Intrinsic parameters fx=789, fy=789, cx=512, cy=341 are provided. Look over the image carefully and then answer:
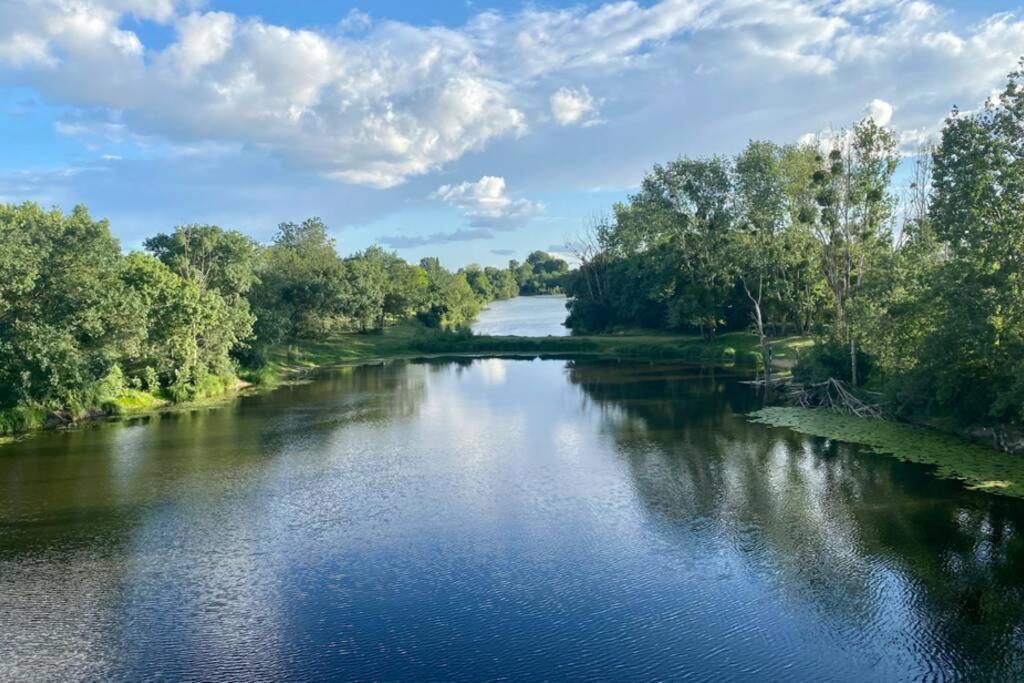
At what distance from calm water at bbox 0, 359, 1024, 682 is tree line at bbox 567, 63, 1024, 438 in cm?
539

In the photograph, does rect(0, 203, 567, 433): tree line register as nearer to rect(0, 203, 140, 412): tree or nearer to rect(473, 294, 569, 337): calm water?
rect(0, 203, 140, 412): tree

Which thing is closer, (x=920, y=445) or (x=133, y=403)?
(x=920, y=445)

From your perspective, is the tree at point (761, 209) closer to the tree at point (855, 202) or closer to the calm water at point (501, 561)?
the tree at point (855, 202)

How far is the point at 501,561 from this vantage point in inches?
823

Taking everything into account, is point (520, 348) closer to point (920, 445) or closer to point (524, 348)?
point (524, 348)

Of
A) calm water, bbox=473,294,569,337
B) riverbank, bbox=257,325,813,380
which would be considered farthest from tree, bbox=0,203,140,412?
calm water, bbox=473,294,569,337

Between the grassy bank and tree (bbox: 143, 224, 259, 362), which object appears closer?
tree (bbox: 143, 224, 259, 362)

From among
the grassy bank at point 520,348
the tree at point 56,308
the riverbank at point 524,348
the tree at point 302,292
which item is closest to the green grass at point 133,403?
the tree at point 56,308

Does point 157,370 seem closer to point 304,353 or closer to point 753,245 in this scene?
point 304,353

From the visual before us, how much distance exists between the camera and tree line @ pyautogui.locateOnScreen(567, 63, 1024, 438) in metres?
28.2

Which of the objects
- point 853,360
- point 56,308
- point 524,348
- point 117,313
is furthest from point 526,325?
point 56,308

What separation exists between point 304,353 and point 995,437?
197 feet

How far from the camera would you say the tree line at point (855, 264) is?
2825cm

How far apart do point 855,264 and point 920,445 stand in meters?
→ 25.1
